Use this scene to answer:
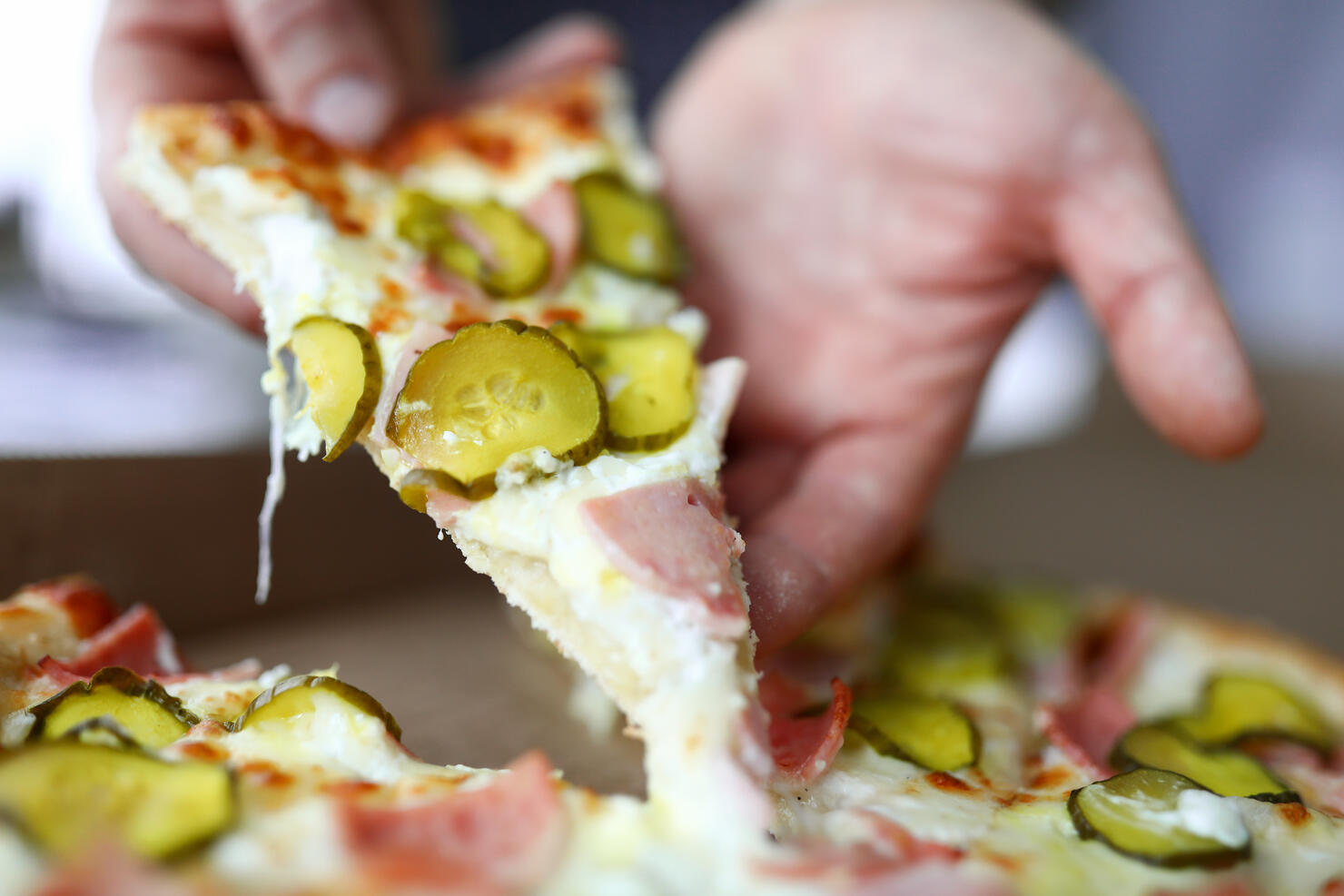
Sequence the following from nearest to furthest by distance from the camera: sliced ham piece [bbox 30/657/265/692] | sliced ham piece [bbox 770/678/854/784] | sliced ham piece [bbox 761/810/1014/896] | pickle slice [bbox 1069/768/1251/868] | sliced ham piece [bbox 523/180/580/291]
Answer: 1. sliced ham piece [bbox 761/810/1014/896]
2. pickle slice [bbox 1069/768/1251/868]
3. sliced ham piece [bbox 770/678/854/784]
4. sliced ham piece [bbox 30/657/265/692]
5. sliced ham piece [bbox 523/180/580/291]

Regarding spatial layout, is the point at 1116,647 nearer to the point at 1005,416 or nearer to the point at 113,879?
the point at 113,879

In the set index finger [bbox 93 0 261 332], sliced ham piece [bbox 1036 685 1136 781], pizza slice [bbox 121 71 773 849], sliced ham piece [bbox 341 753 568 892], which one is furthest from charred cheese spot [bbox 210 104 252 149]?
sliced ham piece [bbox 1036 685 1136 781]

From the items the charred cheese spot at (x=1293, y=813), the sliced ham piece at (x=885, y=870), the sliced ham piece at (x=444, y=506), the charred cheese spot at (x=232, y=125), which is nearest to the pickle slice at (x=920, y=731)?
the sliced ham piece at (x=885, y=870)

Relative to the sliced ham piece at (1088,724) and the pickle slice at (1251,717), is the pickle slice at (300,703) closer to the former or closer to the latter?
the sliced ham piece at (1088,724)

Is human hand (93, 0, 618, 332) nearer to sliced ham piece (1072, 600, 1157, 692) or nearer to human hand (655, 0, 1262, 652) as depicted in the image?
human hand (655, 0, 1262, 652)

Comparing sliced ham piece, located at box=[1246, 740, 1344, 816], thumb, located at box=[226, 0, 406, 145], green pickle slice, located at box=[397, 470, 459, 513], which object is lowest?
sliced ham piece, located at box=[1246, 740, 1344, 816]

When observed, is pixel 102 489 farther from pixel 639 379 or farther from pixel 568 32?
pixel 568 32
